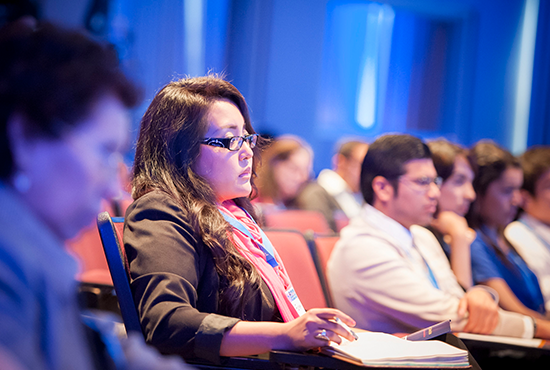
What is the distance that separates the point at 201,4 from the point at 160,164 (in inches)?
182

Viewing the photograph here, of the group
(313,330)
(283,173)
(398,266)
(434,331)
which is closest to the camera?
(313,330)

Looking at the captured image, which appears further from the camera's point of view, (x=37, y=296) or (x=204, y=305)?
(x=204, y=305)

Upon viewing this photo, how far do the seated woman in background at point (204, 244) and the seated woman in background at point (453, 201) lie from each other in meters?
1.10

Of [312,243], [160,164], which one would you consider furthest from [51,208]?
[312,243]

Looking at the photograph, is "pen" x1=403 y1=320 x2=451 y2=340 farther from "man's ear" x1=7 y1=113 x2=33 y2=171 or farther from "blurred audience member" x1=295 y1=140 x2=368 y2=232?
"blurred audience member" x1=295 y1=140 x2=368 y2=232

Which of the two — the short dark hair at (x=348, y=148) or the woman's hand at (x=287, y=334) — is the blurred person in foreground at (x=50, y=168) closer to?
the woman's hand at (x=287, y=334)

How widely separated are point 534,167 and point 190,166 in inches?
84.6

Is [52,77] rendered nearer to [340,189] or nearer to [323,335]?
[323,335]

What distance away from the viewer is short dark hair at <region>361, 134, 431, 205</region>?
169 centimetres

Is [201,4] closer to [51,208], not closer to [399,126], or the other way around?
[399,126]

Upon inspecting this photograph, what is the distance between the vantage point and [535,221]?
246 cm

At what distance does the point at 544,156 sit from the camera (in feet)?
8.33

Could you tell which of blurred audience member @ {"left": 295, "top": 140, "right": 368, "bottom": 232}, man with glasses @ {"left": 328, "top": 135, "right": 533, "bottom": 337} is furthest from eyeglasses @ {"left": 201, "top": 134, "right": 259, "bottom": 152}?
blurred audience member @ {"left": 295, "top": 140, "right": 368, "bottom": 232}

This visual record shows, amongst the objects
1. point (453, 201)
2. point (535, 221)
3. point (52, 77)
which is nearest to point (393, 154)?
point (453, 201)
